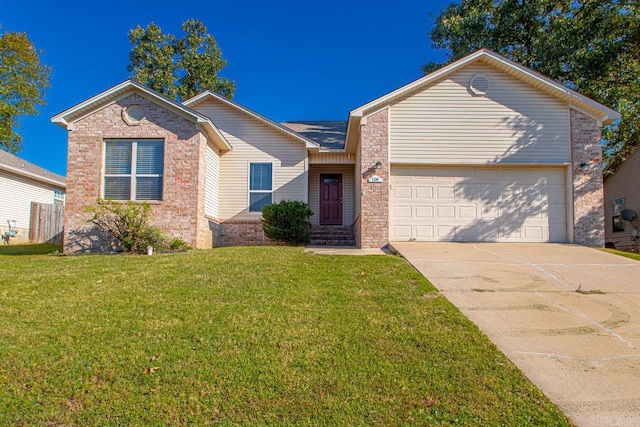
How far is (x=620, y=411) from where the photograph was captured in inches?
119

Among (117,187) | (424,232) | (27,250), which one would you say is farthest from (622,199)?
(27,250)

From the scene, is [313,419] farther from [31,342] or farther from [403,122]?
[403,122]

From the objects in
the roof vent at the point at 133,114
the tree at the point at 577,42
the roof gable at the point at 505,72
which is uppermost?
the tree at the point at 577,42

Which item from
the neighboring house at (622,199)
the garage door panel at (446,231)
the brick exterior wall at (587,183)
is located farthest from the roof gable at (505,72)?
the neighboring house at (622,199)

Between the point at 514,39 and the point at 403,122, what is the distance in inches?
490

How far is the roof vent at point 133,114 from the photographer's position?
11.4 metres

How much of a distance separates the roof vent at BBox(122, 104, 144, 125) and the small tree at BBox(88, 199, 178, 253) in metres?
2.38

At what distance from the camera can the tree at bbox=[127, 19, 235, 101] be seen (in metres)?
25.9

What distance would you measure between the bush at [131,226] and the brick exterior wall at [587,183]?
10898 millimetres

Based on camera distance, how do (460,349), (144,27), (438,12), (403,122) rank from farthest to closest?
(144,27) → (438,12) → (403,122) → (460,349)

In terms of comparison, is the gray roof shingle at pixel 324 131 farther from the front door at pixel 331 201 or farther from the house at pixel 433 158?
the house at pixel 433 158

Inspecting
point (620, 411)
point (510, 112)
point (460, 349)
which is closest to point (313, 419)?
point (460, 349)

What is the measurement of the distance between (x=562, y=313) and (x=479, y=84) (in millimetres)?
8179

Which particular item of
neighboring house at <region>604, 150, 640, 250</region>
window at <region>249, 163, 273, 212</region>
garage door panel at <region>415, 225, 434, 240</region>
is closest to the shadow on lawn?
window at <region>249, 163, 273, 212</region>
